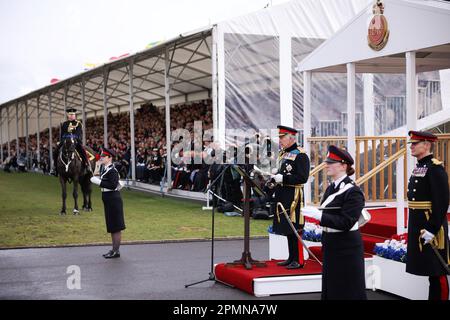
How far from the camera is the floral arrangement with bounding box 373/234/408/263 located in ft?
26.1

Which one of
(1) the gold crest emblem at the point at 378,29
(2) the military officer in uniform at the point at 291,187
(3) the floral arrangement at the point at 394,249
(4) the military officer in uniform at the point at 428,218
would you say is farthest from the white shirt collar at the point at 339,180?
(1) the gold crest emblem at the point at 378,29

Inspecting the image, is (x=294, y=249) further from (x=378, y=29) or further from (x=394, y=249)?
(x=378, y=29)

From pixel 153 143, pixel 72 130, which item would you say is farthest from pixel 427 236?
pixel 153 143

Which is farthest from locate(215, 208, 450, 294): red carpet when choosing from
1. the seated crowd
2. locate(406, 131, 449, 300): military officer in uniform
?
the seated crowd

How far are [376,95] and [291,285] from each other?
40.7ft

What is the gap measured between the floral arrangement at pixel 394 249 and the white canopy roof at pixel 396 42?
2.50m

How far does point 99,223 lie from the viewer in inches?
586

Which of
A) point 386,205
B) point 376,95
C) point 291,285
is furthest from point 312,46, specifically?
point 291,285

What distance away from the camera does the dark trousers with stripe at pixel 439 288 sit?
22.5 feet

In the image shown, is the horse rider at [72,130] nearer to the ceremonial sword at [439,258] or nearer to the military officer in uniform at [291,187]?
the military officer in uniform at [291,187]

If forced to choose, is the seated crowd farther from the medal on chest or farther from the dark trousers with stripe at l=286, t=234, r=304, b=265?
the medal on chest

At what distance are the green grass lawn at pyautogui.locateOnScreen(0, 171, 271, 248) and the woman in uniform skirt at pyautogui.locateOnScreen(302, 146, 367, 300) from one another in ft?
23.3

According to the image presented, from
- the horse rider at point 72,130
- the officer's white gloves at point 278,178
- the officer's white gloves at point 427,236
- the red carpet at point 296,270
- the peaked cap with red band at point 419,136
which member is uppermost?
the horse rider at point 72,130

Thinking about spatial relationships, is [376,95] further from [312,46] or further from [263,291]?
[263,291]
